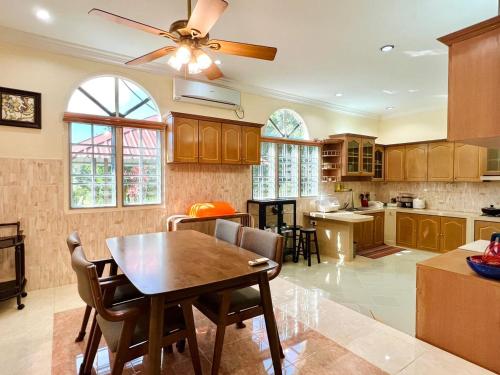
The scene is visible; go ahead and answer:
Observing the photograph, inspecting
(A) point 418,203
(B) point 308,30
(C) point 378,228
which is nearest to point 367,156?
(A) point 418,203

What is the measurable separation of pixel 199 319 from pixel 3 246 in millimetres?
1947

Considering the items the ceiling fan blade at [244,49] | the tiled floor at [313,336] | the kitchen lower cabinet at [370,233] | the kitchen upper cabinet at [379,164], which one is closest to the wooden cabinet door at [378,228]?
the kitchen lower cabinet at [370,233]

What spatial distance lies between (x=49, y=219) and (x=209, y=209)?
186 cm

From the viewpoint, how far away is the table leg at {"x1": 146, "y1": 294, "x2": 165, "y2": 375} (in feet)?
4.58

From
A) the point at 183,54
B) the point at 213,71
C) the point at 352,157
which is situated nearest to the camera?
the point at 183,54

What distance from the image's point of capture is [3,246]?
2635 millimetres

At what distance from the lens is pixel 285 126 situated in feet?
17.5

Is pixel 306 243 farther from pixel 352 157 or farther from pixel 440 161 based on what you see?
pixel 440 161

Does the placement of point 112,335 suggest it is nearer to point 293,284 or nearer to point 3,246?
point 3,246

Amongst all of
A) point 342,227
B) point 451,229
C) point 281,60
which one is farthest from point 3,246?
point 451,229

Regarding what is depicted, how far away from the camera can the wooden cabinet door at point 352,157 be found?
5551mm

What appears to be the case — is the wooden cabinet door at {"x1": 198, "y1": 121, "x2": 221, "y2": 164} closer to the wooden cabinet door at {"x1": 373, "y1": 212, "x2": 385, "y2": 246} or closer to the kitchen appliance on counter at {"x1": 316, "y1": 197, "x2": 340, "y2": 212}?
the kitchen appliance on counter at {"x1": 316, "y1": 197, "x2": 340, "y2": 212}

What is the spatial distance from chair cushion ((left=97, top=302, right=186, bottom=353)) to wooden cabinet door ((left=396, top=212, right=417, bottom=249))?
17.5 ft

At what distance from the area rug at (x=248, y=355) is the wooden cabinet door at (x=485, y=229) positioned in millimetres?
4049
